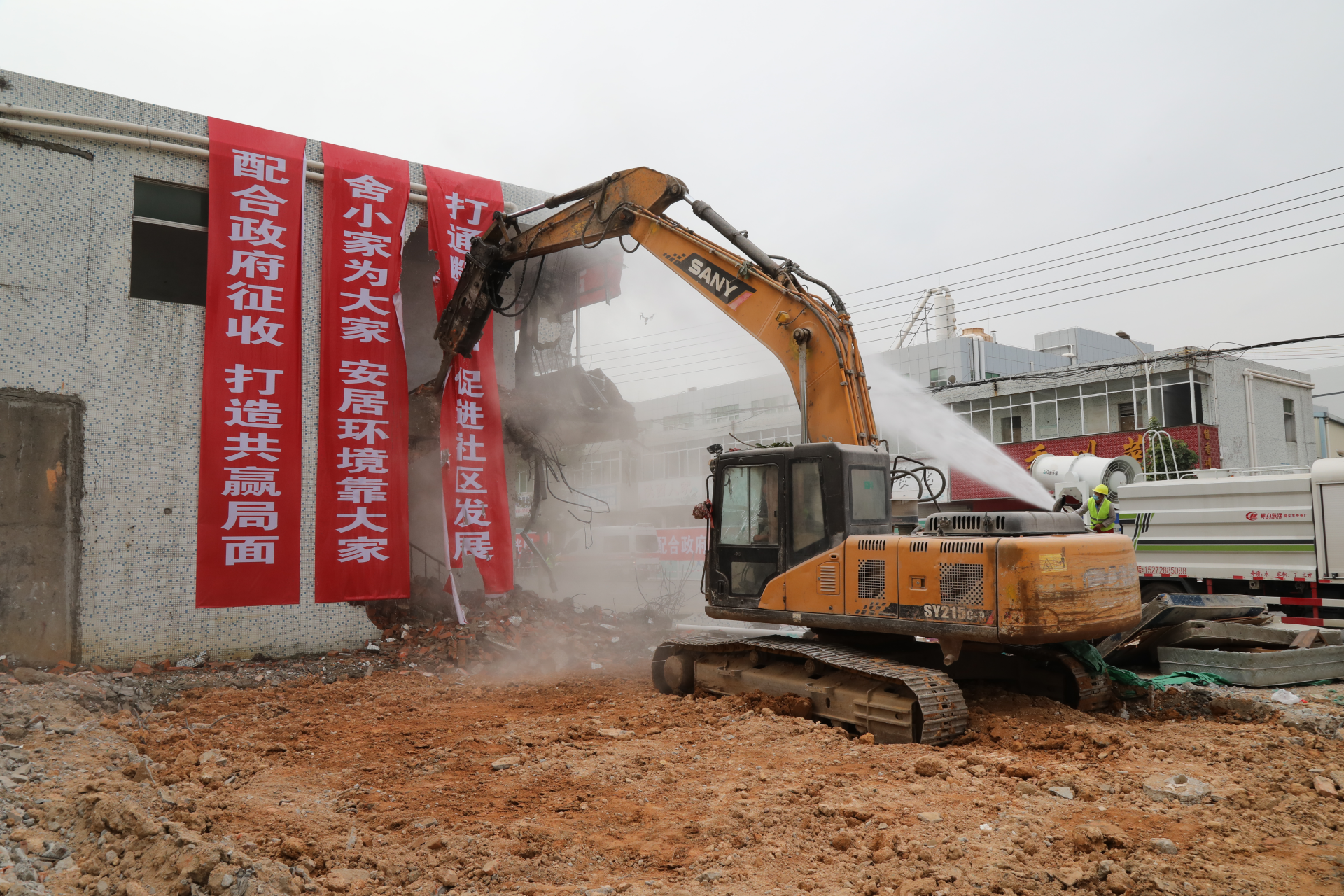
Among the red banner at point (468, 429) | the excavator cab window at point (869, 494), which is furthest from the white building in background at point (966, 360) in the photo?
the excavator cab window at point (869, 494)

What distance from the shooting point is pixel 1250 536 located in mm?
11609

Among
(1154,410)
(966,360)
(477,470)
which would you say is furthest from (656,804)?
(966,360)

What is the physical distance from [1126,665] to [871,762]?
5.19m

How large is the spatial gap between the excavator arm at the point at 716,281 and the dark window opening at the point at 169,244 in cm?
299

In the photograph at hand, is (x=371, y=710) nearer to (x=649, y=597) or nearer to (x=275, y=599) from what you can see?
(x=275, y=599)

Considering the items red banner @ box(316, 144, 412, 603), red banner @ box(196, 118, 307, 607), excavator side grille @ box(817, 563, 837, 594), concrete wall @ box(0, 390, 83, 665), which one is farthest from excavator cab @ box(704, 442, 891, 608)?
concrete wall @ box(0, 390, 83, 665)

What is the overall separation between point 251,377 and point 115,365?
1.37 meters

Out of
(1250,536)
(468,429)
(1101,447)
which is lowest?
(1250,536)

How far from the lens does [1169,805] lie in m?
4.57

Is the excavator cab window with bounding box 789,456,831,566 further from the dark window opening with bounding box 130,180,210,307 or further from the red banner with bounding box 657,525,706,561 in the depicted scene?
the red banner with bounding box 657,525,706,561

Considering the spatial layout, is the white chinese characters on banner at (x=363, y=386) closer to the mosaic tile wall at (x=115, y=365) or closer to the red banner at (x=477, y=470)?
the red banner at (x=477, y=470)

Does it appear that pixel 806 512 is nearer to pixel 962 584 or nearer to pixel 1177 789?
pixel 962 584

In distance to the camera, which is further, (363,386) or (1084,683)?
(363,386)

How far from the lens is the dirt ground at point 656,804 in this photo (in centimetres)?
365
